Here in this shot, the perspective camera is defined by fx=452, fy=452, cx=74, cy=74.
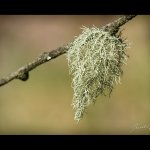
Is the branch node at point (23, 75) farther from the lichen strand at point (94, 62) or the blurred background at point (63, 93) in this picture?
the blurred background at point (63, 93)

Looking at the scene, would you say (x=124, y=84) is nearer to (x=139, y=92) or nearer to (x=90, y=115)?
(x=139, y=92)

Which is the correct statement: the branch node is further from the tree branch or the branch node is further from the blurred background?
the blurred background

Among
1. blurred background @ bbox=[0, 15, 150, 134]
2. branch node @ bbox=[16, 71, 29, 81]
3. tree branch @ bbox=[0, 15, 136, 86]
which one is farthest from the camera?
blurred background @ bbox=[0, 15, 150, 134]

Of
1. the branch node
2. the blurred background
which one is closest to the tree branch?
the branch node

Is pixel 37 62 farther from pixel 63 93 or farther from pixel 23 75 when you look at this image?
pixel 63 93

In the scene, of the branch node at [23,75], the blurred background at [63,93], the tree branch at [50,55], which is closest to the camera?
the tree branch at [50,55]

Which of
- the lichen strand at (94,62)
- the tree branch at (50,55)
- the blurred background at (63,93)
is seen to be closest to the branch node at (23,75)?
the tree branch at (50,55)

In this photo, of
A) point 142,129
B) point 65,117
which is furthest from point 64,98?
point 142,129
